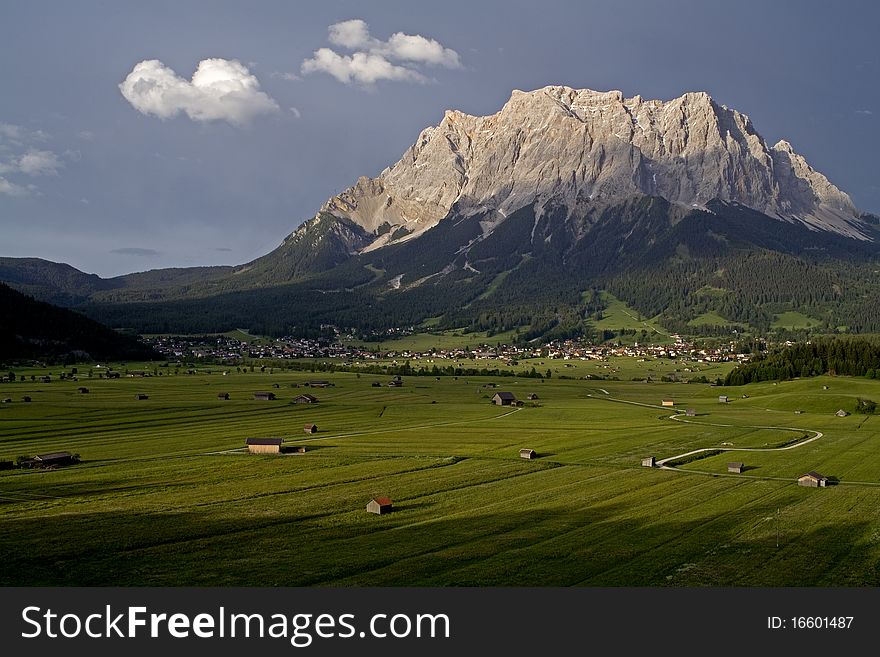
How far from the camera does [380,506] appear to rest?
50.9 m

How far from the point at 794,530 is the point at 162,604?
39080 millimetres

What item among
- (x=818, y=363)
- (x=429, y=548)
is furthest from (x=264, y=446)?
(x=818, y=363)

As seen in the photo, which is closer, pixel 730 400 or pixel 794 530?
pixel 794 530

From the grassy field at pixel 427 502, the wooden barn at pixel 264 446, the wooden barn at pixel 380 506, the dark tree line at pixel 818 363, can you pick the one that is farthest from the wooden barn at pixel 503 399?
the wooden barn at pixel 380 506

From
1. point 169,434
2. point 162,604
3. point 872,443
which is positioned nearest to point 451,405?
point 169,434

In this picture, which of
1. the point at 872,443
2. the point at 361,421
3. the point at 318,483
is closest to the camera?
the point at 318,483

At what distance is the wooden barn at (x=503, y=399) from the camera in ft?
459

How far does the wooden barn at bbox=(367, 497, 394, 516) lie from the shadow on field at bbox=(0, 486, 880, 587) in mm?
644

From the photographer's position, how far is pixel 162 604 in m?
29.8

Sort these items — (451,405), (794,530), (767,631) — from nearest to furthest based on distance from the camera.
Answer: (767,631)
(794,530)
(451,405)

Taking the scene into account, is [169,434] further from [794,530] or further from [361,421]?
[794,530]

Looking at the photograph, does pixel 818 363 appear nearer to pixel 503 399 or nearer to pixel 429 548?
pixel 503 399

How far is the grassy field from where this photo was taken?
3841 cm

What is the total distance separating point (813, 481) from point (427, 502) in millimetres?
34684
